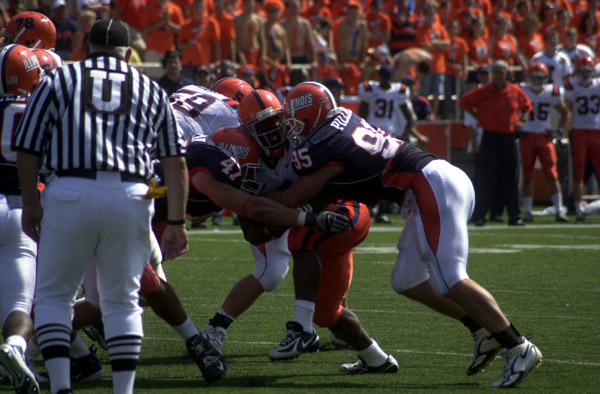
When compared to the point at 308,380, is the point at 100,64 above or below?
above

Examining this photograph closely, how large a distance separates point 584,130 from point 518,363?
9.69 metres

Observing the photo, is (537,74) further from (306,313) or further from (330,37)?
(306,313)

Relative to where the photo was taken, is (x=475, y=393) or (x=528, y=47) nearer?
(x=475, y=393)

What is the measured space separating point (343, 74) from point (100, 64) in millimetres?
12009

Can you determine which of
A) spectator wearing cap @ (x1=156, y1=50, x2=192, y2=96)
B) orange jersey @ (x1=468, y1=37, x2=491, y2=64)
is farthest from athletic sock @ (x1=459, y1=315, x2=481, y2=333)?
orange jersey @ (x1=468, y1=37, x2=491, y2=64)

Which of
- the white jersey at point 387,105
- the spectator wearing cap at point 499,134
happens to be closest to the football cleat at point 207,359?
the spectator wearing cap at point 499,134

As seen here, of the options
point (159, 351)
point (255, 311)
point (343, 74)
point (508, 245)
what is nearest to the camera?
point (159, 351)

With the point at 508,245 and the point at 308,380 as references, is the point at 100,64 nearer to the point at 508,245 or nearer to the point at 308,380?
the point at 308,380

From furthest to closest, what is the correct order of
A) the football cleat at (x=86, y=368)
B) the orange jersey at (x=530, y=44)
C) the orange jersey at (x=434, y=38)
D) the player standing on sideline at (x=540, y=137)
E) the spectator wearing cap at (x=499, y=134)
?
the orange jersey at (x=530, y=44) → the orange jersey at (x=434, y=38) → the player standing on sideline at (x=540, y=137) → the spectator wearing cap at (x=499, y=134) → the football cleat at (x=86, y=368)

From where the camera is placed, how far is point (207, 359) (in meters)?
4.84

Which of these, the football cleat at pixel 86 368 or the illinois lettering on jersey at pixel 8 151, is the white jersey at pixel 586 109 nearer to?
the football cleat at pixel 86 368

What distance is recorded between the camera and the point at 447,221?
187 inches

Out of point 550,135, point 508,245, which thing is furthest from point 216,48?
point 508,245

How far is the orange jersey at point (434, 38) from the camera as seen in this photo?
52.6 ft
